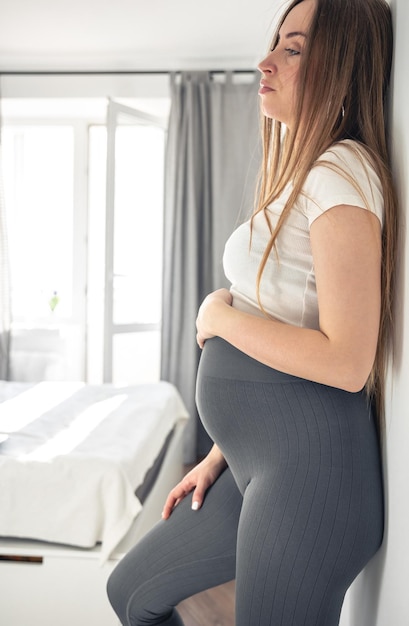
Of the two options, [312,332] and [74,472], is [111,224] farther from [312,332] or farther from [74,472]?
[312,332]

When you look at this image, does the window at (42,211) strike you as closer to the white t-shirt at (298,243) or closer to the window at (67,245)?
the window at (67,245)

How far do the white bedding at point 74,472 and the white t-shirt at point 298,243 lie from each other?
113 centimetres

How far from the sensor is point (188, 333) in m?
4.49

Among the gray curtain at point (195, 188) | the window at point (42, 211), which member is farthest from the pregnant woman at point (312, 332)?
the window at point (42, 211)

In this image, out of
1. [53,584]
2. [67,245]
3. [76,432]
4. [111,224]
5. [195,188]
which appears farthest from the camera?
[67,245]

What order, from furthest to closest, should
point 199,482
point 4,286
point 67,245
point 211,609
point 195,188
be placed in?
point 67,245
point 4,286
point 195,188
point 211,609
point 199,482

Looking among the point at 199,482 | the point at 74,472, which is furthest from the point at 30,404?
the point at 199,482

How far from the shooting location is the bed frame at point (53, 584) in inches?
75.0

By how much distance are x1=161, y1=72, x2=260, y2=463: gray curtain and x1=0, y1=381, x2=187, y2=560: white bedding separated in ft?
5.92

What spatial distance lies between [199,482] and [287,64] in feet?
2.52

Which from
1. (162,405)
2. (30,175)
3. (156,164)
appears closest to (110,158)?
(156,164)

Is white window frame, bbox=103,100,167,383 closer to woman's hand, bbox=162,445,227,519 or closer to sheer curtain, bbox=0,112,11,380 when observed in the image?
sheer curtain, bbox=0,112,11,380

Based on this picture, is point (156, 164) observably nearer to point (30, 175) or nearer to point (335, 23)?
point (30, 175)

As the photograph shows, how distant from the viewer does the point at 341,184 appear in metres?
0.89
